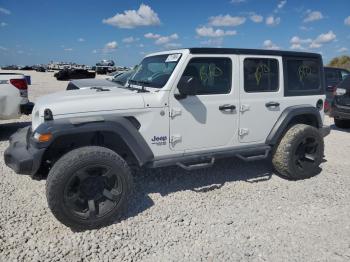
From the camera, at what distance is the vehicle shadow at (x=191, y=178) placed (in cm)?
455

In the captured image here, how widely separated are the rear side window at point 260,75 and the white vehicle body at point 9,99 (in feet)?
14.9

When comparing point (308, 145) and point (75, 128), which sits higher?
point (75, 128)

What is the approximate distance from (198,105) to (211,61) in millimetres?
643

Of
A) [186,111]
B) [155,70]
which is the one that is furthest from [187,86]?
[155,70]

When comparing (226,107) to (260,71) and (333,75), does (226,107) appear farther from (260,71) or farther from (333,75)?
(333,75)

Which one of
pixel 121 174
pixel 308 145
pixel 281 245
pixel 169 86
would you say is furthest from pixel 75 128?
pixel 308 145

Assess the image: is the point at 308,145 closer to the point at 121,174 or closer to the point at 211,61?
the point at 211,61

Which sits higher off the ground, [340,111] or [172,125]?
[172,125]

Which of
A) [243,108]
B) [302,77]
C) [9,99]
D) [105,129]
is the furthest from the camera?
[9,99]

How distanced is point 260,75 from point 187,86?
1.37 metres

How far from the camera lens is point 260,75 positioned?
15.7ft

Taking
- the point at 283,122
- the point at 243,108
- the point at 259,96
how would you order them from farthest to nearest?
the point at 283,122 → the point at 259,96 → the point at 243,108

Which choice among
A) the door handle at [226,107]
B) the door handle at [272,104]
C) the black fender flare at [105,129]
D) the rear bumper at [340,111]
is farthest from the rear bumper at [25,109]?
the rear bumper at [340,111]

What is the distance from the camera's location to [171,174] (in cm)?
527
